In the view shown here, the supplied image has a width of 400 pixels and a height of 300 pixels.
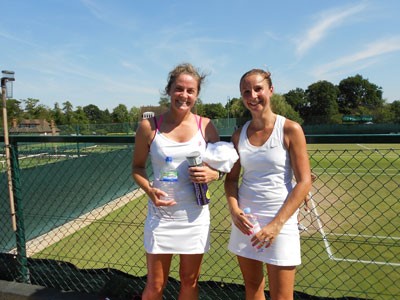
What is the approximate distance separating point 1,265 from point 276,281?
2777mm

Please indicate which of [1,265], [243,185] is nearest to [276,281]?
[243,185]

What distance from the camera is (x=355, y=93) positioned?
302 feet

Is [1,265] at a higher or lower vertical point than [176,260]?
higher

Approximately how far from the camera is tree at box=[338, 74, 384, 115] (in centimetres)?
9088

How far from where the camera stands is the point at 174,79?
2.18m

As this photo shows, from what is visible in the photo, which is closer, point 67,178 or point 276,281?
point 276,281

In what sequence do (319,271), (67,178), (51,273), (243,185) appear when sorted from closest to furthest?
(243,185) → (51,273) → (319,271) → (67,178)

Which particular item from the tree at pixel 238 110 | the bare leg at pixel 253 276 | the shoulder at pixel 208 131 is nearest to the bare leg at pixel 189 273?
the bare leg at pixel 253 276

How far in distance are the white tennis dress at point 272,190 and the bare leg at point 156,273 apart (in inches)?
20.8

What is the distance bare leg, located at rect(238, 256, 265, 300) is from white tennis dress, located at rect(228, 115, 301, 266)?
0.24ft

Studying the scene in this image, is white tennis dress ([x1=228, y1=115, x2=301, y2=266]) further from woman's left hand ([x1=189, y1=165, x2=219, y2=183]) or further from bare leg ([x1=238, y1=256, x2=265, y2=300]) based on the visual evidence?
woman's left hand ([x1=189, y1=165, x2=219, y2=183])

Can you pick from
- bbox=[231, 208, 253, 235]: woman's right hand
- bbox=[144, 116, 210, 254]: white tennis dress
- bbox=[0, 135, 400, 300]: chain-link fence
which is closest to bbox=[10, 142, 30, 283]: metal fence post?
bbox=[0, 135, 400, 300]: chain-link fence

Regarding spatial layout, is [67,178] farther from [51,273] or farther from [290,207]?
[290,207]

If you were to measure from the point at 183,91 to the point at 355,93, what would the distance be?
328 ft
